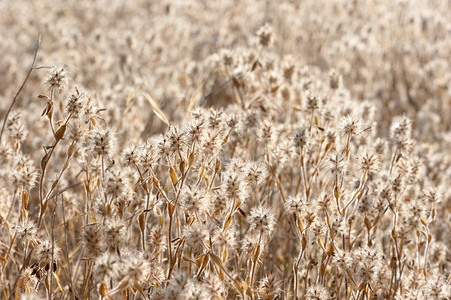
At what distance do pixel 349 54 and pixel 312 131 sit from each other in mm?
3900

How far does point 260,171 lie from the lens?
1.87 metres

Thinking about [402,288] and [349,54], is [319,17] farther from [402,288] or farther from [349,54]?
[402,288]

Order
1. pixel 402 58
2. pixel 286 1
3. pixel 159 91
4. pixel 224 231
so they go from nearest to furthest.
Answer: pixel 224 231, pixel 159 91, pixel 402 58, pixel 286 1

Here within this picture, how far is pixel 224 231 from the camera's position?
165 cm

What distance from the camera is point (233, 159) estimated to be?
6.26 ft

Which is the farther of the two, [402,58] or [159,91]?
[402,58]

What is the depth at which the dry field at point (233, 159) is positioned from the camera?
171cm

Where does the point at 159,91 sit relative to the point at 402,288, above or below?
above

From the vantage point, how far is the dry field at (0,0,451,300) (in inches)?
67.3

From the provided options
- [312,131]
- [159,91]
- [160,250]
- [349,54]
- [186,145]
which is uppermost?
[349,54]

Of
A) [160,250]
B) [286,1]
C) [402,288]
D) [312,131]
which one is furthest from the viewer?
[286,1]

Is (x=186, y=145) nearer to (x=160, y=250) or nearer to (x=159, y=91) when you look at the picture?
(x=160, y=250)

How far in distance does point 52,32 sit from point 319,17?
3.90 meters

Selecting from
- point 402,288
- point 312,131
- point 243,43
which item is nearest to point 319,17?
point 243,43
